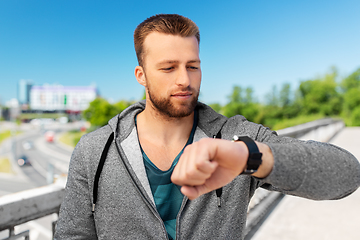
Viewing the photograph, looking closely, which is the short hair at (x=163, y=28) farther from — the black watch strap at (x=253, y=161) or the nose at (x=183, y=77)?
the black watch strap at (x=253, y=161)

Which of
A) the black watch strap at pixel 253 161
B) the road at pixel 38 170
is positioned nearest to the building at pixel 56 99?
the road at pixel 38 170

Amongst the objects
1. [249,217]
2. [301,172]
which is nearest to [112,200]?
[301,172]

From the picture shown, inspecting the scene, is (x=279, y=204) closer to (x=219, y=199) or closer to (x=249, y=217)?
(x=249, y=217)

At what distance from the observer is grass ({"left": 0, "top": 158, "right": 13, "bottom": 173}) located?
51.1 metres

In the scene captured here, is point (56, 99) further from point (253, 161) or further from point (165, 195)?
point (253, 161)

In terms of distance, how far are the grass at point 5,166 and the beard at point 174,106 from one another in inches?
2352

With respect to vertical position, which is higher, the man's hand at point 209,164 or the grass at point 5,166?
the man's hand at point 209,164

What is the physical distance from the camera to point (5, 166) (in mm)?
53000

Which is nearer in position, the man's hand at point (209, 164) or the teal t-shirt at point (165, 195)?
the man's hand at point (209, 164)

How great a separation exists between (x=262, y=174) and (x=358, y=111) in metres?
52.1

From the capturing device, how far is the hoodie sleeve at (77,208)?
157cm

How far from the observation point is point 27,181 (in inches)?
1736

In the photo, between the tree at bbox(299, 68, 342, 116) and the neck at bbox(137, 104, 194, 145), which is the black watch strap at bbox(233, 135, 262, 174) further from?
the tree at bbox(299, 68, 342, 116)

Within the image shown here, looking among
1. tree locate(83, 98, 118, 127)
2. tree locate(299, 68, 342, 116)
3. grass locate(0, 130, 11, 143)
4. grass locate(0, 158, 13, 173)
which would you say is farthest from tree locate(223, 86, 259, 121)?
grass locate(0, 130, 11, 143)
